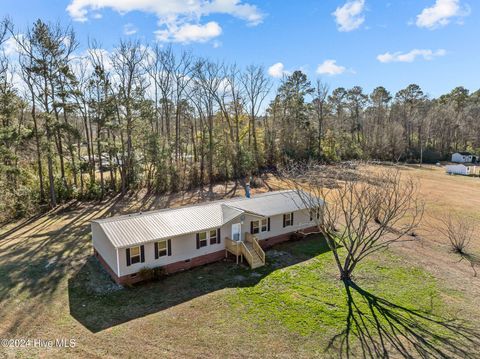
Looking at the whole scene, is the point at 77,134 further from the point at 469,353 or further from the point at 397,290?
the point at 469,353

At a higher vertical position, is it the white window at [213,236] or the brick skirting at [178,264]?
the white window at [213,236]

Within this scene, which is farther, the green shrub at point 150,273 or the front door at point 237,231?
the front door at point 237,231

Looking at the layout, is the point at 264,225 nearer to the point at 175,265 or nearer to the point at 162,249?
the point at 175,265

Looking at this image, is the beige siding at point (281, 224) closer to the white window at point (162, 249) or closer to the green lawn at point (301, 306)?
the green lawn at point (301, 306)

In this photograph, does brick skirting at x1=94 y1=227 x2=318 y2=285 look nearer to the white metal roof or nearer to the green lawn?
the green lawn

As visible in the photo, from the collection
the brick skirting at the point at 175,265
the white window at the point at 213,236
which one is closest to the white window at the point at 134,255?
the brick skirting at the point at 175,265

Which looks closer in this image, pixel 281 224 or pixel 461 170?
pixel 281 224

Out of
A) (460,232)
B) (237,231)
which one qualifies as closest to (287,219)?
(237,231)
